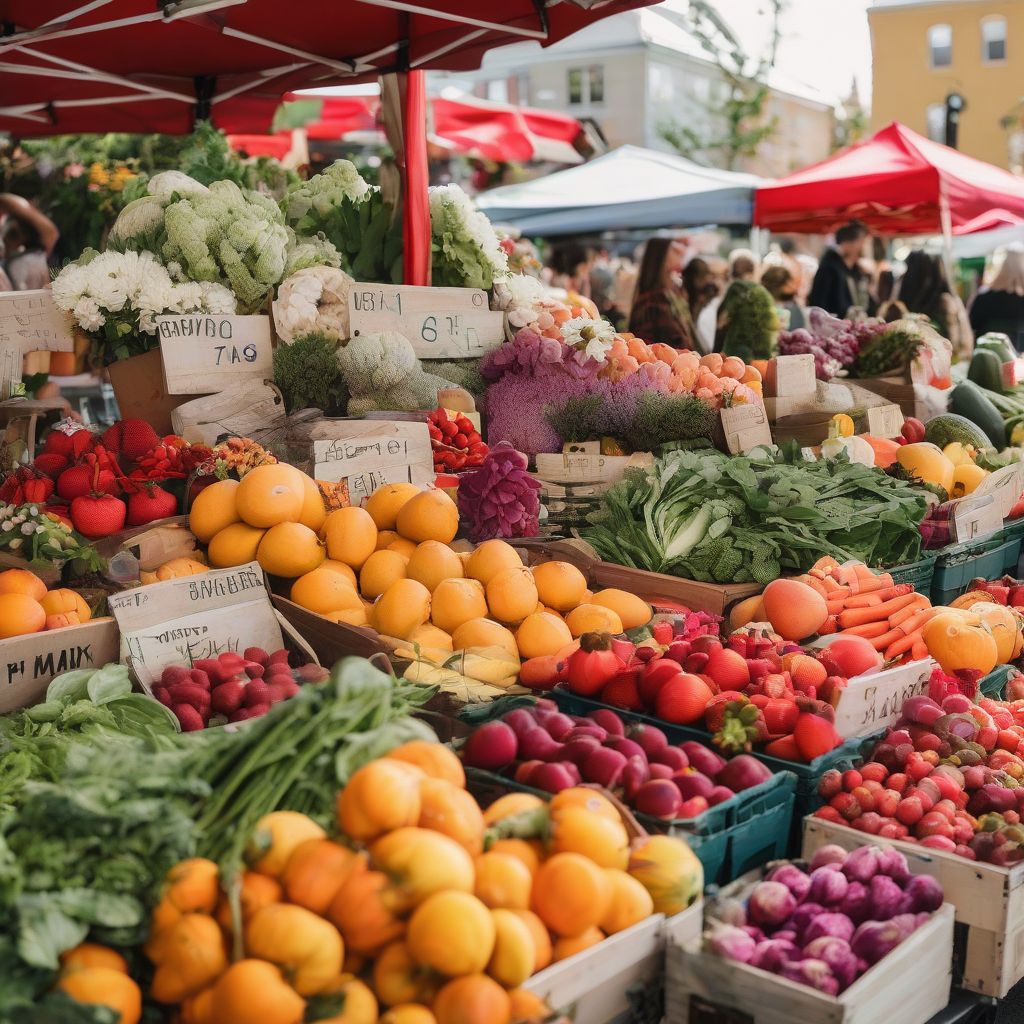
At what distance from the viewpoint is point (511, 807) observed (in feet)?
6.28

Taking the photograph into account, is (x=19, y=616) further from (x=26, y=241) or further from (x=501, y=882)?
(x=26, y=241)

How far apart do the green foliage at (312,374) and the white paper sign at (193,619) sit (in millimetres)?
1169

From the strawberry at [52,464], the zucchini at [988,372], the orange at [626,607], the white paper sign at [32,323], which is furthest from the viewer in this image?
the zucchini at [988,372]

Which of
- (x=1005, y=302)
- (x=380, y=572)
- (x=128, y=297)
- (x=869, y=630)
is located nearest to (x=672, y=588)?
(x=869, y=630)

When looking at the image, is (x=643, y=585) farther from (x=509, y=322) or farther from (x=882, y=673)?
(x=509, y=322)

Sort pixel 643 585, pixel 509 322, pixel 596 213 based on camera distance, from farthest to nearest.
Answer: pixel 596 213 → pixel 509 322 → pixel 643 585

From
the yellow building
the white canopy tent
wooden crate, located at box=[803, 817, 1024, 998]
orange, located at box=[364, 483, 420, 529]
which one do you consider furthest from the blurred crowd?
the yellow building

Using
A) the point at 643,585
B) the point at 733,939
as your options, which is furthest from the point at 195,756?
the point at 643,585

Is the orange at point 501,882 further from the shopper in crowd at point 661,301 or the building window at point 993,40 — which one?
the building window at point 993,40

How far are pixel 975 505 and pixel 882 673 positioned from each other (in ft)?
5.68

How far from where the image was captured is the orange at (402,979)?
1580 mm

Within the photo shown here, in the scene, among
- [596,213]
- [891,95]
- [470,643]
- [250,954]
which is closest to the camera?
[250,954]

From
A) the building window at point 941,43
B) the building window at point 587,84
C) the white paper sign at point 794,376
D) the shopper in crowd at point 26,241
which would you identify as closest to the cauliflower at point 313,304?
the white paper sign at point 794,376

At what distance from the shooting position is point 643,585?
3.52 meters
